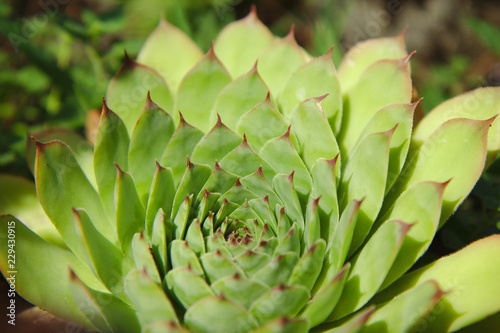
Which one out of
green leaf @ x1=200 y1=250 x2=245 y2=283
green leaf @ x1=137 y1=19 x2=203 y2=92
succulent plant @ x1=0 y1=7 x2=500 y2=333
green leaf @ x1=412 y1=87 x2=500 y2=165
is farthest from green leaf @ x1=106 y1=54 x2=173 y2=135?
green leaf @ x1=412 y1=87 x2=500 y2=165

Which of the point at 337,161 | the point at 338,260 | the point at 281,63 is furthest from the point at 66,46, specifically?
the point at 338,260

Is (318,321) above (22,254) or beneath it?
beneath

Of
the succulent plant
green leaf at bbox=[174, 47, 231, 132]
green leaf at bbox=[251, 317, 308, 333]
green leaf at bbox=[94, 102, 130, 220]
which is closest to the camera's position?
green leaf at bbox=[251, 317, 308, 333]

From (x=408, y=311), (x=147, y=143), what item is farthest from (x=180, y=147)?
(x=408, y=311)

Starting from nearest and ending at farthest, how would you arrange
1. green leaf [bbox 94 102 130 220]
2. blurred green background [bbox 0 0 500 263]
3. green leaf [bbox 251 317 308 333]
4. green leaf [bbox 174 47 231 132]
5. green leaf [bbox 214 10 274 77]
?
1. green leaf [bbox 251 317 308 333]
2. green leaf [bbox 94 102 130 220]
3. green leaf [bbox 174 47 231 132]
4. green leaf [bbox 214 10 274 77]
5. blurred green background [bbox 0 0 500 263]

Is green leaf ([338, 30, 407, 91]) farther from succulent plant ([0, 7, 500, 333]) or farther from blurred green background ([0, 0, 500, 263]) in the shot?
blurred green background ([0, 0, 500, 263])

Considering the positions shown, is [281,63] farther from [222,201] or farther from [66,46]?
[66,46]

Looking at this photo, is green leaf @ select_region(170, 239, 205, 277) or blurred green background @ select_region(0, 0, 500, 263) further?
blurred green background @ select_region(0, 0, 500, 263)
